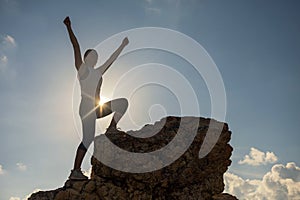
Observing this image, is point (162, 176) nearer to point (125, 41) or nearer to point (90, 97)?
point (90, 97)

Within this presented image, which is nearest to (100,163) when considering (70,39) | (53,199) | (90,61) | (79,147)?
(79,147)

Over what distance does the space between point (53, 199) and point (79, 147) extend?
165 centimetres

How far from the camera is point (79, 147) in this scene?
35.9 ft

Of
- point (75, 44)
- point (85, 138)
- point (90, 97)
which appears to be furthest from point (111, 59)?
point (85, 138)

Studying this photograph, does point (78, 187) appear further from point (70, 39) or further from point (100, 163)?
point (70, 39)

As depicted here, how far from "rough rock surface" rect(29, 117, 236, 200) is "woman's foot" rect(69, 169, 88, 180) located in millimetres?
153

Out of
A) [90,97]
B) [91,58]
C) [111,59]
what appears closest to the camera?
[90,97]

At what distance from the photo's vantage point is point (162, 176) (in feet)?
34.8

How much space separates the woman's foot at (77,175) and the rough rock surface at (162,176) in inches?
6.0

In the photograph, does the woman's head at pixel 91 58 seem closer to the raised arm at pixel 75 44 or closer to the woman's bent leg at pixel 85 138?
the raised arm at pixel 75 44

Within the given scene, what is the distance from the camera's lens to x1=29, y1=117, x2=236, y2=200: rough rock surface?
33.7 feet

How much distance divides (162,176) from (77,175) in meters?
2.42

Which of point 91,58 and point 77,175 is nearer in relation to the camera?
point 77,175

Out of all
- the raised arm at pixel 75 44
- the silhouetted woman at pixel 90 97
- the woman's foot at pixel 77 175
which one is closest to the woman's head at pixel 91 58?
the silhouetted woman at pixel 90 97
